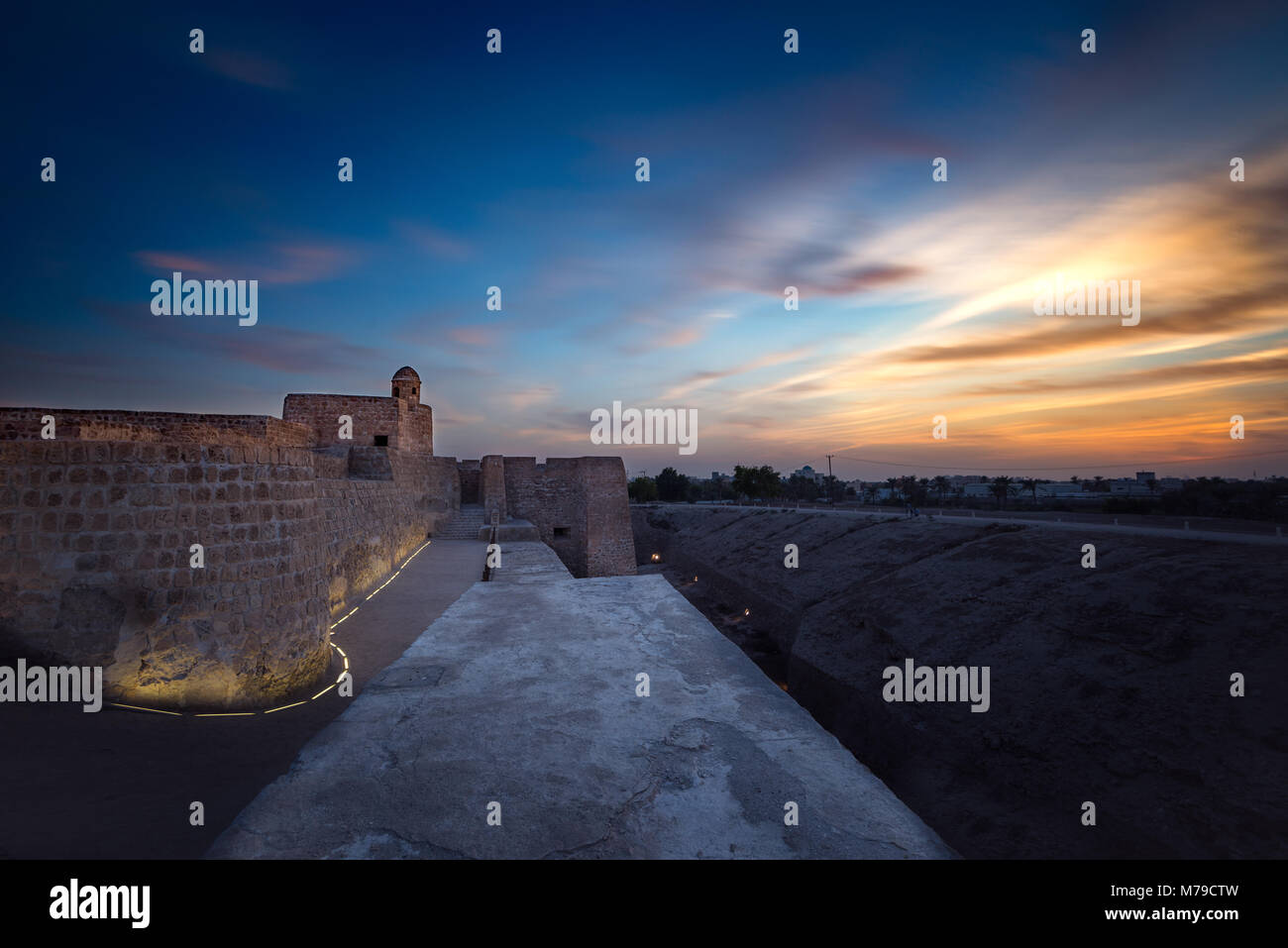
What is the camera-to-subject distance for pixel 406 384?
22016mm

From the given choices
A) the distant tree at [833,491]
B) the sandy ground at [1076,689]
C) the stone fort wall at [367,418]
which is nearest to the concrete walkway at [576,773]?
the sandy ground at [1076,689]

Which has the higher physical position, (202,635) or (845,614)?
(202,635)

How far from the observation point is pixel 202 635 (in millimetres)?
3887

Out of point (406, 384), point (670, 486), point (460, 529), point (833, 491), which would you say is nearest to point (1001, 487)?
point (833, 491)

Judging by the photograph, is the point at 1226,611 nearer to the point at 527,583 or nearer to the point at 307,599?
the point at 527,583

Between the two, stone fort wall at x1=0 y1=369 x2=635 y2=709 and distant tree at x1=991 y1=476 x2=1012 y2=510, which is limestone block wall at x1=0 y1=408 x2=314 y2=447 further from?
distant tree at x1=991 y1=476 x2=1012 y2=510

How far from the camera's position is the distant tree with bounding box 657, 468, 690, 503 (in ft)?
223

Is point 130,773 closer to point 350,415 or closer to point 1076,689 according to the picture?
point 1076,689

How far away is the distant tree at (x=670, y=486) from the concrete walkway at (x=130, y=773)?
63.7 metres

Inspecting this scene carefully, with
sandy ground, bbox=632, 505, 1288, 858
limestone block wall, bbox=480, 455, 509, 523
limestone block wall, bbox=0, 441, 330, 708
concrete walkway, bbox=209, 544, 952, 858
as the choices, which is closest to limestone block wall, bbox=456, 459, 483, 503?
limestone block wall, bbox=480, 455, 509, 523

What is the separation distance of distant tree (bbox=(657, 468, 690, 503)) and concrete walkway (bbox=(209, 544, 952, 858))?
210 feet

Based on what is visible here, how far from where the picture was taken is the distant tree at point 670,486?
67875 millimetres
